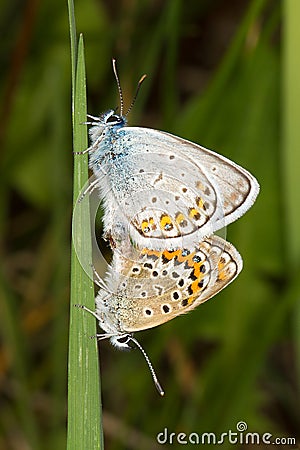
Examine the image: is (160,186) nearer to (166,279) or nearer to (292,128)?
(166,279)

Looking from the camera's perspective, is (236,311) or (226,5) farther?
(226,5)

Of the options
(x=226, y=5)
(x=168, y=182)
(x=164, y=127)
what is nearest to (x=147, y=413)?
(x=164, y=127)

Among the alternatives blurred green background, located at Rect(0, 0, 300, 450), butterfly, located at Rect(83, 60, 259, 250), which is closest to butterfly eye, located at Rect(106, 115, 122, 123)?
butterfly, located at Rect(83, 60, 259, 250)

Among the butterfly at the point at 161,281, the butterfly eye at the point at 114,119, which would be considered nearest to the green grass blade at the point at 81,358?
the butterfly at the point at 161,281

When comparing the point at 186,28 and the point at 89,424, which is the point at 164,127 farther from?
the point at 89,424

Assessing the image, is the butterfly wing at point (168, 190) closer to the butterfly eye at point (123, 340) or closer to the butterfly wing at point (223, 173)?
the butterfly wing at point (223, 173)

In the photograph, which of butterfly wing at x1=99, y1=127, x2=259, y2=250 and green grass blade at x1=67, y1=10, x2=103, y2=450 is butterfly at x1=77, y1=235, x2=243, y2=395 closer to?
butterfly wing at x1=99, y1=127, x2=259, y2=250
